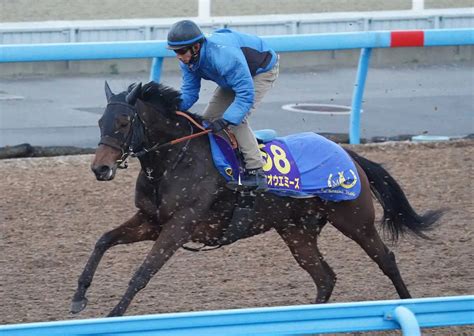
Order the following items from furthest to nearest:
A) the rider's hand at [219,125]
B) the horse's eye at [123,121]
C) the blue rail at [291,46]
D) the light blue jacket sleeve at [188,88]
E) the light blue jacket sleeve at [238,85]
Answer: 1. the blue rail at [291,46]
2. the light blue jacket sleeve at [188,88]
3. the rider's hand at [219,125]
4. the light blue jacket sleeve at [238,85]
5. the horse's eye at [123,121]

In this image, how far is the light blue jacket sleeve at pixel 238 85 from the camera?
5.98m

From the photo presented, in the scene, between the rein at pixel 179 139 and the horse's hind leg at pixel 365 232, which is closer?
the rein at pixel 179 139

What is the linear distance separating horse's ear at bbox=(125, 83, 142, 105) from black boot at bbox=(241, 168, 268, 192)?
0.79 metres

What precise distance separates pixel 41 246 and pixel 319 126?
518 centimetres

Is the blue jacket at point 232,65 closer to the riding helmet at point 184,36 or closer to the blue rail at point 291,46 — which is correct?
the riding helmet at point 184,36

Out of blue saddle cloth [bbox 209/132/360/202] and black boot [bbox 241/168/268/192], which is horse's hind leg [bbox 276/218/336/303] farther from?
black boot [bbox 241/168/268/192]

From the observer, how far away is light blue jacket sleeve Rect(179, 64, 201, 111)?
6.38m

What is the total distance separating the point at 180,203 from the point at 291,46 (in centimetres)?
429

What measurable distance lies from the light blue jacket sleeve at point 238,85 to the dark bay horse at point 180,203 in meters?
0.30

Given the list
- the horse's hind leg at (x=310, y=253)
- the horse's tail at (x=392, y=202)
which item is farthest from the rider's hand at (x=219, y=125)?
the horse's tail at (x=392, y=202)

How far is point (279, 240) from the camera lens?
8141mm

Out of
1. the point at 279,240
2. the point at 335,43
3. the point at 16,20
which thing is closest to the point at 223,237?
the point at 279,240

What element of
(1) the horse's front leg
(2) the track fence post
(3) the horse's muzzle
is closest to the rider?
(1) the horse's front leg

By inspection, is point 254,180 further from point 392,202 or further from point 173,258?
point 173,258
